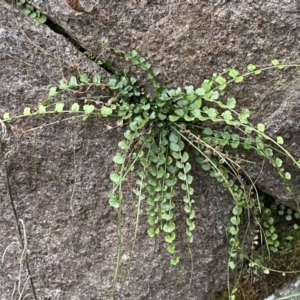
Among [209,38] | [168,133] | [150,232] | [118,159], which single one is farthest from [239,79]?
[150,232]

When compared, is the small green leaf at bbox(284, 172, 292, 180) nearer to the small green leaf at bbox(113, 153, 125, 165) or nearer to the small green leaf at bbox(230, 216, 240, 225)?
the small green leaf at bbox(230, 216, 240, 225)

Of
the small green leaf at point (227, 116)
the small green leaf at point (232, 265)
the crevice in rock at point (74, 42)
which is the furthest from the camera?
the small green leaf at point (232, 265)

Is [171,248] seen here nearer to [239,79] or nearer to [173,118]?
[173,118]

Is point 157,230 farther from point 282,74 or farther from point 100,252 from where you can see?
point 282,74

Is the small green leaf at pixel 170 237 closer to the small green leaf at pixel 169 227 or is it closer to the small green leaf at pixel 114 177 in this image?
the small green leaf at pixel 169 227

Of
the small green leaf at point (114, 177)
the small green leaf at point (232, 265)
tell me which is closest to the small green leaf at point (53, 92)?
the small green leaf at point (114, 177)

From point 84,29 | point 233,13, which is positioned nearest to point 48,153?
point 84,29

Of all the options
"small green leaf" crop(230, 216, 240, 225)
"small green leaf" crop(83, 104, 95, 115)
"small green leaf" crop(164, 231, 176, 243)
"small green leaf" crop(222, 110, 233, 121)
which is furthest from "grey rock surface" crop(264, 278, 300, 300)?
"small green leaf" crop(83, 104, 95, 115)
